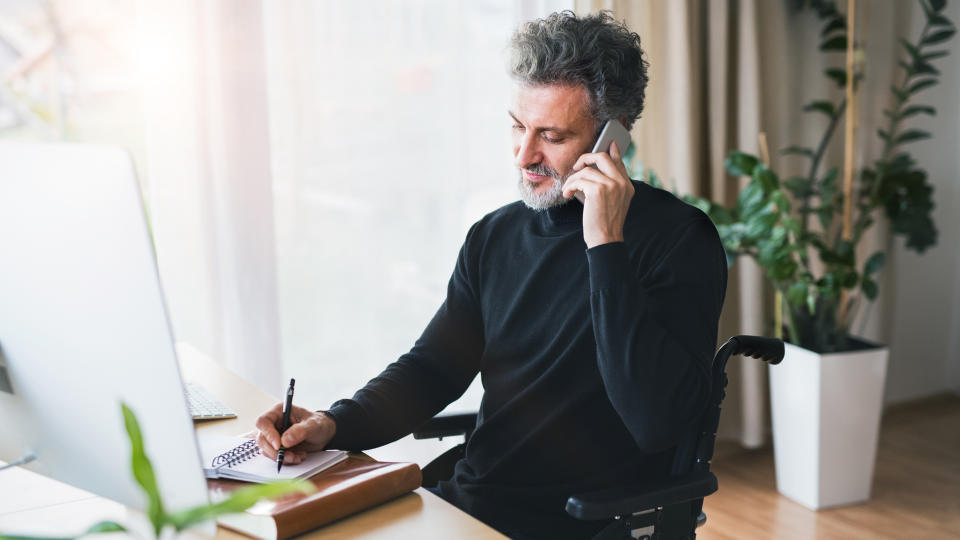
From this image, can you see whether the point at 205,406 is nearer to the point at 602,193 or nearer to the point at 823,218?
the point at 602,193

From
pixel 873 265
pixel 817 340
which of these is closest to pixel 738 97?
pixel 873 265

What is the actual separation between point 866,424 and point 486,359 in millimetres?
1712

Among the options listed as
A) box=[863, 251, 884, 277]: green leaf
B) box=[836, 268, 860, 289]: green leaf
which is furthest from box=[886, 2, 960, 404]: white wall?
box=[836, 268, 860, 289]: green leaf

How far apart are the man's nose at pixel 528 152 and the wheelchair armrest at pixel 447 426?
1.52ft

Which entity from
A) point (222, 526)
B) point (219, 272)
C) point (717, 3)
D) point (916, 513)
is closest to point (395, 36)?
point (219, 272)

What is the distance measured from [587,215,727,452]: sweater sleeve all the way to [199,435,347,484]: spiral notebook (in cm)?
41

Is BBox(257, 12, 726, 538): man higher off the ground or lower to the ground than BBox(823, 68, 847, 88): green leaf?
lower

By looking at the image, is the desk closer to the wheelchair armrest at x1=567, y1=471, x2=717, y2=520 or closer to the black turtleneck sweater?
the wheelchair armrest at x1=567, y1=471, x2=717, y2=520

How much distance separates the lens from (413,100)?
2.69 m

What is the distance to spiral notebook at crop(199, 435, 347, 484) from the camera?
1150 mm

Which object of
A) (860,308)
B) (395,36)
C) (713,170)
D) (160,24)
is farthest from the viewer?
(860,308)

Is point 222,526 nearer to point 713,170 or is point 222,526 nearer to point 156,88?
point 156,88

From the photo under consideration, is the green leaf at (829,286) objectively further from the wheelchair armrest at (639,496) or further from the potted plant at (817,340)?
the wheelchair armrest at (639,496)

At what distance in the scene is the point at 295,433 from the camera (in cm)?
125
